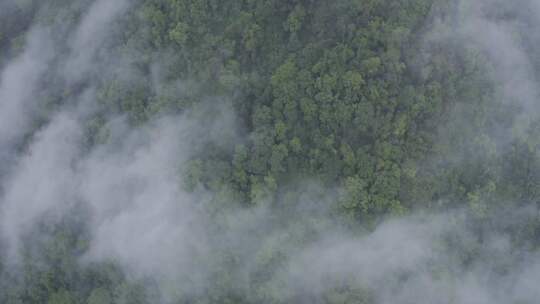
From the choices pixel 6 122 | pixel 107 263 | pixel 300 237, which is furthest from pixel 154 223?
pixel 6 122

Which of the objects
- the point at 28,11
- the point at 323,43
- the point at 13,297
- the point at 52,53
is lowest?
the point at 13,297

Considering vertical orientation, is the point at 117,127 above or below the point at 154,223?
above

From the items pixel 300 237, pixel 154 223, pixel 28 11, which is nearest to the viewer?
pixel 300 237

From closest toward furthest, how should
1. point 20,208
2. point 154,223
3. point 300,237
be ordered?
point 300,237 < point 154,223 < point 20,208

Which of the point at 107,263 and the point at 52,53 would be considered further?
the point at 52,53

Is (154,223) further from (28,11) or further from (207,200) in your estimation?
(28,11)

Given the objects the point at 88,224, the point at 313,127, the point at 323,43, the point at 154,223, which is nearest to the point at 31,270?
the point at 88,224
